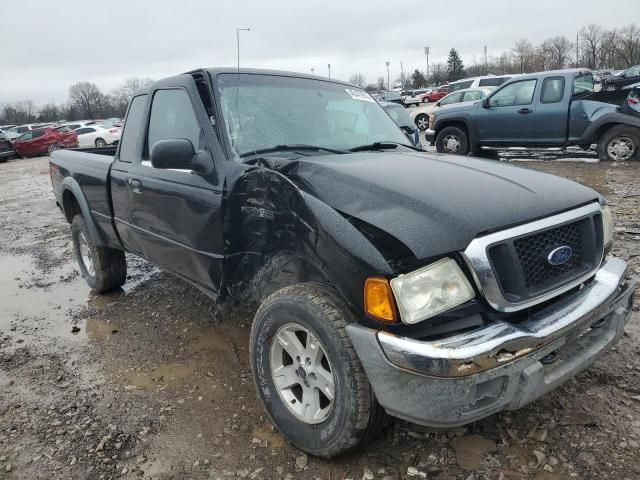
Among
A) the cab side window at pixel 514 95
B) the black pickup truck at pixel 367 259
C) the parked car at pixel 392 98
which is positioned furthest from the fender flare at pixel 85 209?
the parked car at pixel 392 98

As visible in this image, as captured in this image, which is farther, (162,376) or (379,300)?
(162,376)

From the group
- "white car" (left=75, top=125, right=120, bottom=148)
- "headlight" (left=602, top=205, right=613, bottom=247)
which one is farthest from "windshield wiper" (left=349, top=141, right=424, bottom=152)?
"white car" (left=75, top=125, right=120, bottom=148)

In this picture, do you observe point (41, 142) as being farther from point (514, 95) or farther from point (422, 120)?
point (514, 95)

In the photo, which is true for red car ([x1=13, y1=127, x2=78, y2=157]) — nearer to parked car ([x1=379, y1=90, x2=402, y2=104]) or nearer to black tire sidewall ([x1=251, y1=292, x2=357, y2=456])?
parked car ([x1=379, y1=90, x2=402, y2=104])

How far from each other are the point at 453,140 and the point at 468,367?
1090 cm

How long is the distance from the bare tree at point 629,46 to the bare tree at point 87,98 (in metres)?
80.4

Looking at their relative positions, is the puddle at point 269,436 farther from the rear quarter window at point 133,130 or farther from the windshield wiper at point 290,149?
the rear quarter window at point 133,130

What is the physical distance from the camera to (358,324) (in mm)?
2049

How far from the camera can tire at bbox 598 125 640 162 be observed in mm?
9672

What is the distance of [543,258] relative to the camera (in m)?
2.15

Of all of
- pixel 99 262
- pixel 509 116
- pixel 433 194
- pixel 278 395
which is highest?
pixel 509 116

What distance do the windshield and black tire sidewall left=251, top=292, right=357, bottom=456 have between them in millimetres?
1051

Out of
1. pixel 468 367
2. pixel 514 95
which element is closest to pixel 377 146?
pixel 468 367

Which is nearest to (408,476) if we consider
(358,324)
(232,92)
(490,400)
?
(490,400)
